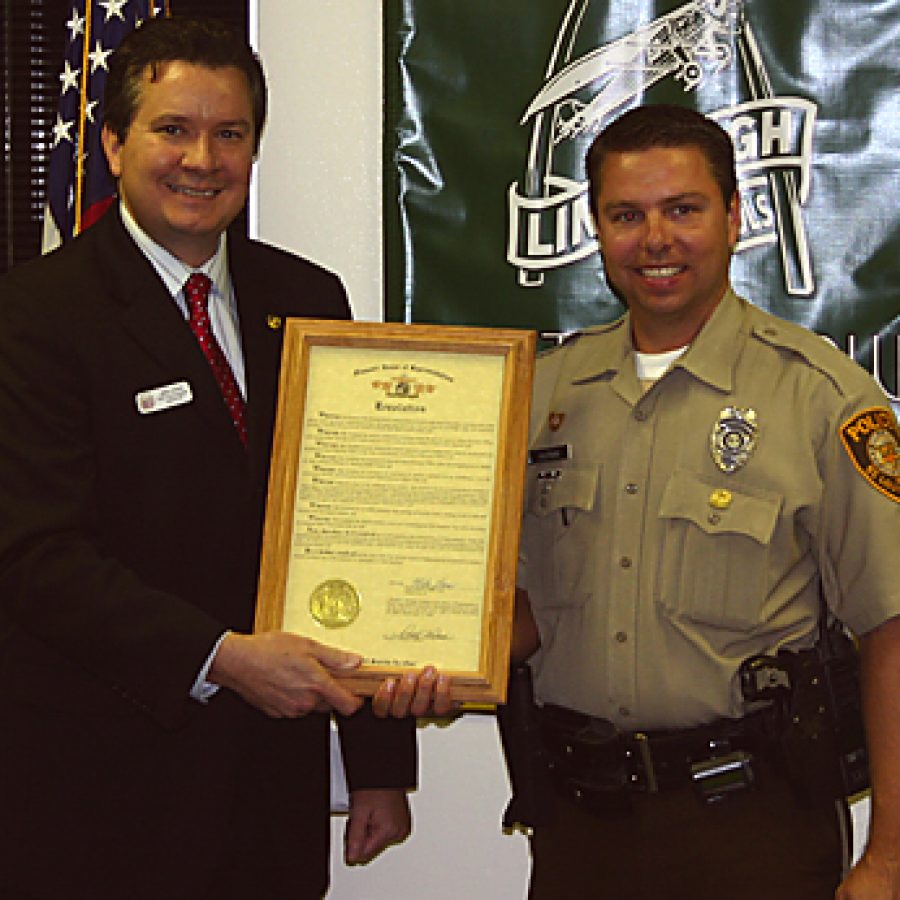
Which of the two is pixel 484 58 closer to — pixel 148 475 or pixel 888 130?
pixel 888 130

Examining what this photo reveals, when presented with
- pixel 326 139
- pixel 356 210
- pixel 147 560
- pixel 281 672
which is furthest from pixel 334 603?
pixel 326 139

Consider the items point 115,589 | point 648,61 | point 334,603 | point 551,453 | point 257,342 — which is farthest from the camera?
point 648,61

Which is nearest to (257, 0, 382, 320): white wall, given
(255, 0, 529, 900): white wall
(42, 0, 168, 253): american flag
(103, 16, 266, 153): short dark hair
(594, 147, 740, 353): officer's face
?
(255, 0, 529, 900): white wall

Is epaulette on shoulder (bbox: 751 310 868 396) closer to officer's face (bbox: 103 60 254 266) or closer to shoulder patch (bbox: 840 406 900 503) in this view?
shoulder patch (bbox: 840 406 900 503)

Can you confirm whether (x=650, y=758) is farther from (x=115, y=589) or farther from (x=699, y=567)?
(x=115, y=589)

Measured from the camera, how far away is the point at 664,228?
2.09 meters

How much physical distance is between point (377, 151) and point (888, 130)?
4.01ft

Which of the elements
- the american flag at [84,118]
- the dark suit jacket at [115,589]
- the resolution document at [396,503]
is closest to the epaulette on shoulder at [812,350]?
the resolution document at [396,503]

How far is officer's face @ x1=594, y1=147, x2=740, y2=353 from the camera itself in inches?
82.6

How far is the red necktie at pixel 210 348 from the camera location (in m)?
2.07

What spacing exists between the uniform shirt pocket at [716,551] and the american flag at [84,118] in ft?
5.40

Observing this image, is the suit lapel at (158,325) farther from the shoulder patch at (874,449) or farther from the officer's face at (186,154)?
the shoulder patch at (874,449)

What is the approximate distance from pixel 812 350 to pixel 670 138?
431 millimetres

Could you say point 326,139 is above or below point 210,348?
above
